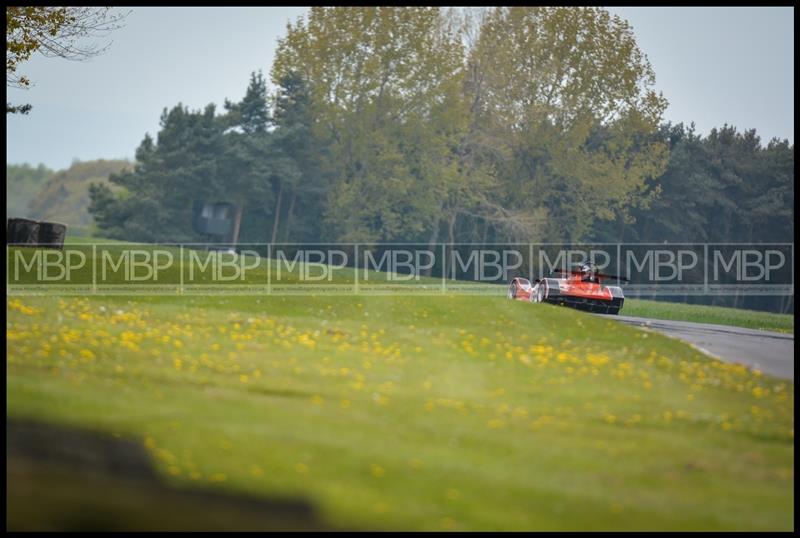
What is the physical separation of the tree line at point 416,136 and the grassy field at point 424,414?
45.6 m

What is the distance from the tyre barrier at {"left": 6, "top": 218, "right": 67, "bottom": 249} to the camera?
32625mm

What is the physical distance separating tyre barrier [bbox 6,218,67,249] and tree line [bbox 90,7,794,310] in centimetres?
3291

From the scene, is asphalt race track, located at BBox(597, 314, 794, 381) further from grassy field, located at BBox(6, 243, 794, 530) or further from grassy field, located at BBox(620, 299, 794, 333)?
grassy field, located at BBox(620, 299, 794, 333)

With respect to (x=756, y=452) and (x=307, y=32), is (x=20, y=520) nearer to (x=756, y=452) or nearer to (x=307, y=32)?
(x=756, y=452)

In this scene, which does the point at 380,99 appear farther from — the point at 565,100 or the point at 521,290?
the point at 521,290

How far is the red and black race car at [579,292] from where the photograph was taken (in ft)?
103

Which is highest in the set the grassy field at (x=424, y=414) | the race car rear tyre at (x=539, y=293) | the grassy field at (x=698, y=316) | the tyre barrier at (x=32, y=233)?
the tyre barrier at (x=32, y=233)

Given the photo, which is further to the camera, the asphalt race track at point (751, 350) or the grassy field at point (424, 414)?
the asphalt race track at point (751, 350)

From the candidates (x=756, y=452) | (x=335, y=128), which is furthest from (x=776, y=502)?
(x=335, y=128)

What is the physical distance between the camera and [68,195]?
11131 cm

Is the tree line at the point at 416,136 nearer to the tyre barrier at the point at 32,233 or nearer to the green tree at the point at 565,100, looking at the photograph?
the green tree at the point at 565,100

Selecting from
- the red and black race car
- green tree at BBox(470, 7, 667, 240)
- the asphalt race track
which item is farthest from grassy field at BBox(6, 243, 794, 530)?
green tree at BBox(470, 7, 667, 240)

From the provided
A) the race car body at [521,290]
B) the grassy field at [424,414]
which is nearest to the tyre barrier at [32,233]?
the grassy field at [424,414]

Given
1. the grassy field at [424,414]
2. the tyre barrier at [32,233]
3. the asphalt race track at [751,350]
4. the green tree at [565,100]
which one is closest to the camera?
the grassy field at [424,414]
